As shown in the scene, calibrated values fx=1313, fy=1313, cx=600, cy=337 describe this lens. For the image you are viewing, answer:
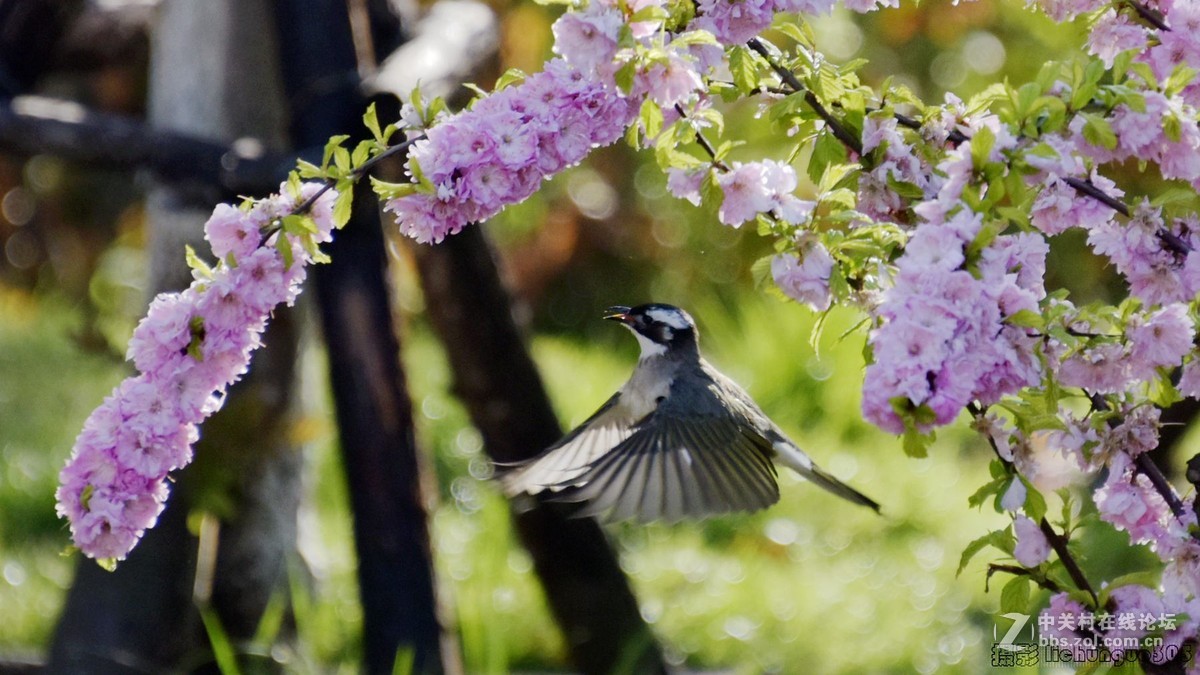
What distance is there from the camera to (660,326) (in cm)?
191

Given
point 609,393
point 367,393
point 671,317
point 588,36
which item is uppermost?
point 609,393

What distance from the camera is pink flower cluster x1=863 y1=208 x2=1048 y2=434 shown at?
3.14ft

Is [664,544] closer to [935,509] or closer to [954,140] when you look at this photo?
[935,509]

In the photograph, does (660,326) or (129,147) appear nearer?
(660,326)

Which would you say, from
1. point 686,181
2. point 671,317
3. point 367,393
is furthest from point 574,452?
point 686,181

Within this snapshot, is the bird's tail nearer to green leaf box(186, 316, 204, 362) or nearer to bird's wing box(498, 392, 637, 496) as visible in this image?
bird's wing box(498, 392, 637, 496)

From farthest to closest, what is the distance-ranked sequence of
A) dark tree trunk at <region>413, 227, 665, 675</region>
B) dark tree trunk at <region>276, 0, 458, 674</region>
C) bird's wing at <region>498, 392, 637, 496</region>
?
dark tree trunk at <region>413, 227, 665, 675</region>
dark tree trunk at <region>276, 0, 458, 674</region>
bird's wing at <region>498, 392, 637, 496</region>

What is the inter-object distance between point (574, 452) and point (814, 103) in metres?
0.80

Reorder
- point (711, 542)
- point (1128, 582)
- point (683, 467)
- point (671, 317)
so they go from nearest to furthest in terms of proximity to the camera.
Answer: point (1128, 582) < point (683, 467) < point (671, 317) < point (711, 542)

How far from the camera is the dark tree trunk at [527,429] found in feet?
8.10

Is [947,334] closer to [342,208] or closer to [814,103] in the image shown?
[814,103]

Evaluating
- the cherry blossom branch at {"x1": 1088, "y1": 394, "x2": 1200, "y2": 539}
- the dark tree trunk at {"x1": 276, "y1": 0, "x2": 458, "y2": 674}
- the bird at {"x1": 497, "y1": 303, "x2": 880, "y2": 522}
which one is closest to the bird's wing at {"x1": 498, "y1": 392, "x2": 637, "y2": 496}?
the bird at {"x1": 497, "y1": 303, "x2": 880, "y2": 522}

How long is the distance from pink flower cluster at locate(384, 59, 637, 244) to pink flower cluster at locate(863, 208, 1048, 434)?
329 mm

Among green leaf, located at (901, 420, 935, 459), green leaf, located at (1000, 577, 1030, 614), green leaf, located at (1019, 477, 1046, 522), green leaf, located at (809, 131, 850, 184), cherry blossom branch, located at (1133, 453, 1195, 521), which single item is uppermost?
green leaf, located at (809, 131, 850, 184)
